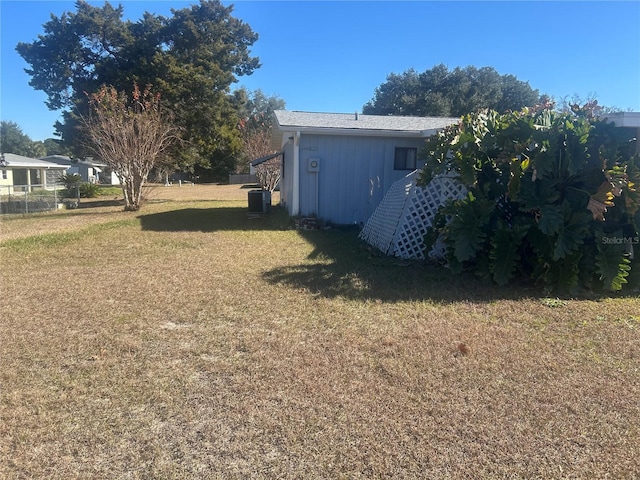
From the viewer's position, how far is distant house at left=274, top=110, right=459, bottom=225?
37.7ft

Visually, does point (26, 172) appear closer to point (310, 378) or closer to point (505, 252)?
point (505, 252)

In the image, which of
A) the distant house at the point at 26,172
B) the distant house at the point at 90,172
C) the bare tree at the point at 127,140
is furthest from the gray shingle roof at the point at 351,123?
the distant house at the point at 90,172

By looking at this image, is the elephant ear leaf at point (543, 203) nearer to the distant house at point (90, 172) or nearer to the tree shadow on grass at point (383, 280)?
the tree shadow on grass at point (383, 280)

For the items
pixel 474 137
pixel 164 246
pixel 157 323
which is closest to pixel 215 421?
pixel 157 323

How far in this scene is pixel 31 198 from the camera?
55.9 ft

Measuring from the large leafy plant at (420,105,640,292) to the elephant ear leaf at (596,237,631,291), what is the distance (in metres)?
0.01

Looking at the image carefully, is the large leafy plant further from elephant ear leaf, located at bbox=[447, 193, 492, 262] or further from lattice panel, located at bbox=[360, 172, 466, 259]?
lattice panel, located at bbox=[360, 172, 466, 259]

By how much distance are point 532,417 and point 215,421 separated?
206 centimetres

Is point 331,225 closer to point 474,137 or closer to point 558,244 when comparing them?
point 474,137

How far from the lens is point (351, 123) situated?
39.8 feet

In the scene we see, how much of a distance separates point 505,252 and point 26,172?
3119 cm

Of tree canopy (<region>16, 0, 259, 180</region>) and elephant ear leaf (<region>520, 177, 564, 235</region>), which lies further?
tree canopy (<region>16, 0, 259, 180</region>)

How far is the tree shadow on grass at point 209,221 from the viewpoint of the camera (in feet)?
38.1

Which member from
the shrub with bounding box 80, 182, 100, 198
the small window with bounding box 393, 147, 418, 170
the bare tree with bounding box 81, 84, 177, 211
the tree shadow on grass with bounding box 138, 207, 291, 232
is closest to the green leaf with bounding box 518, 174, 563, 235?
the small window with bounding box 393, 147, 418, 170
